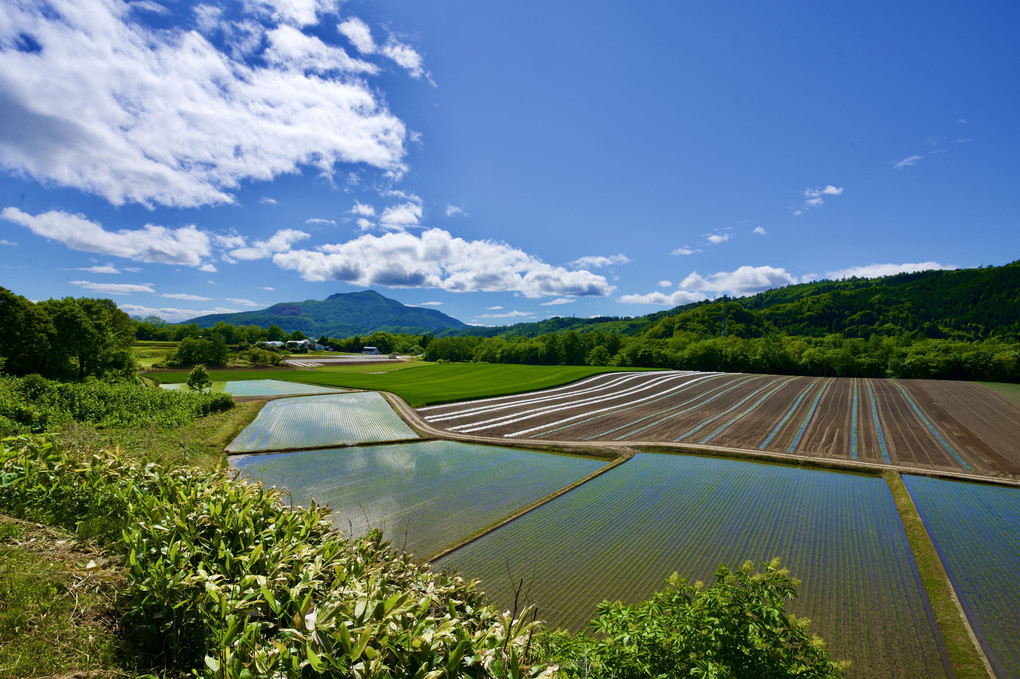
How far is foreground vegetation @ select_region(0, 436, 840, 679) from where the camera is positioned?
2895 mm

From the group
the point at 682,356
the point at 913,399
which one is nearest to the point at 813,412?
the point at 913,399

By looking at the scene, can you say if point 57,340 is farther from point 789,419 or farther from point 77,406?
point 789,419

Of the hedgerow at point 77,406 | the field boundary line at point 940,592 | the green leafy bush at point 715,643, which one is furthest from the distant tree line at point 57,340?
the field boundary line at point 940,592

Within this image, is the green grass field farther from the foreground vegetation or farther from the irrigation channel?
the foreground vegetation

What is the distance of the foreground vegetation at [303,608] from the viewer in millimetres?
2895

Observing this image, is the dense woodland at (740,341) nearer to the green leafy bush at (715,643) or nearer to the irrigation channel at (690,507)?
the irrigation channel at (690,507)

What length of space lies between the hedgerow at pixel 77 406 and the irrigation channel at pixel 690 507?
540 centimetres

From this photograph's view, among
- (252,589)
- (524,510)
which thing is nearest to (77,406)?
(524,510)

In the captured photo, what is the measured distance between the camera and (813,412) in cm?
3247

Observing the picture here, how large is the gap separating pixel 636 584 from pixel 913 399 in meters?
47.1

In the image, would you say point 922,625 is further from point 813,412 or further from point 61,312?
point 61,312

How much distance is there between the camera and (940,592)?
910 centimetres

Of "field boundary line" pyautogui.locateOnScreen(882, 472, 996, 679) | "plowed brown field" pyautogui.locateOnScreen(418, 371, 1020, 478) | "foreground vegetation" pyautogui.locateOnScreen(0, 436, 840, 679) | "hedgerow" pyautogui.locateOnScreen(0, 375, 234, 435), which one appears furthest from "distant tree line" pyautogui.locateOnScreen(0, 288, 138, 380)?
"field boundary line" pyautogui.locateOnScreen(882, 472, 996, 679)

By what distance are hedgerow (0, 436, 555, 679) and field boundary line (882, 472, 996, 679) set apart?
9.53 meters
